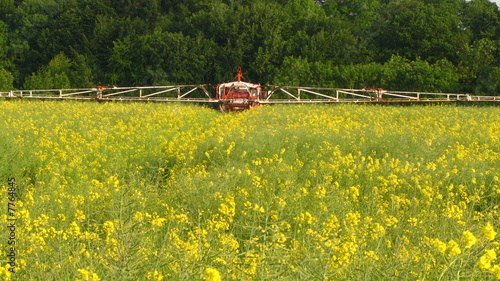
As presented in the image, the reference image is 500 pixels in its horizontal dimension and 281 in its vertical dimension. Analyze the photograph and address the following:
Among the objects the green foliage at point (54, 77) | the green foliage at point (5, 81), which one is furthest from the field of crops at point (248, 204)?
the green foliage at point (5, 81)

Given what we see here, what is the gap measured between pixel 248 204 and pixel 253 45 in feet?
161

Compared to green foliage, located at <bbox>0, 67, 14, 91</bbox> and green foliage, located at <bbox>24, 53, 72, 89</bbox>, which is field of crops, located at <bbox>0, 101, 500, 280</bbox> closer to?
green foliage, located at <bbox>24, 53, 72, 89</bbox>

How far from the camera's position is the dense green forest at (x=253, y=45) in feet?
134

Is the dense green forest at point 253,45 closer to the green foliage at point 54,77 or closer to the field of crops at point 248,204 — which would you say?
the green foliage at point 54,77

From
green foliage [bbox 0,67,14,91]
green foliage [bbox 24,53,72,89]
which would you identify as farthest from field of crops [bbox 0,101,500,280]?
green foliage [bbox 0,67,14,91]

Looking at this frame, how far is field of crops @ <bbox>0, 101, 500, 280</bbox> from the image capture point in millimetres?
3773

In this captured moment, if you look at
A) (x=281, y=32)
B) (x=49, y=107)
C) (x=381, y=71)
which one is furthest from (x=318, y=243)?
(x=281, y=32)

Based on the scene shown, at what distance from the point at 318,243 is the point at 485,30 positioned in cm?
4482

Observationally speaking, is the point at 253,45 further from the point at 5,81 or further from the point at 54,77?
the point at 5,81

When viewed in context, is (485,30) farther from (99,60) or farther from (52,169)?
(52,169)

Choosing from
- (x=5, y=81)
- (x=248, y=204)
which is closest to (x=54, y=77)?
(x=5, y=81)

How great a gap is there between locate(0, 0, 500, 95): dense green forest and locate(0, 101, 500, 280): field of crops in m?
24.7

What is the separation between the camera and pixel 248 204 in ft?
16.5

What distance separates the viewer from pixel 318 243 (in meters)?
4.16
